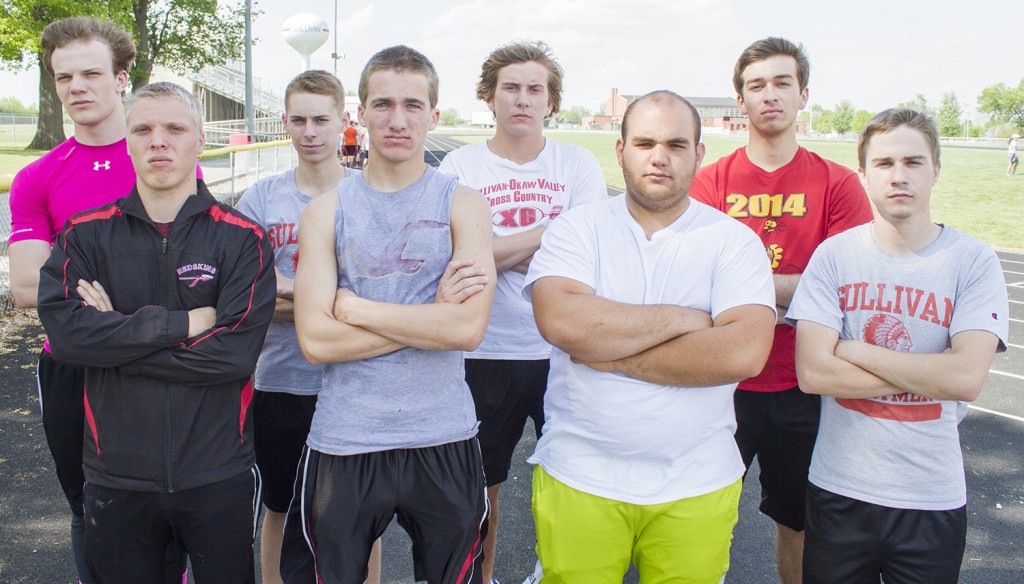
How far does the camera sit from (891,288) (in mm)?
2561

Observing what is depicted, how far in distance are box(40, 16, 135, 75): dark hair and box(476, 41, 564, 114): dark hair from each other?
5.18 ft

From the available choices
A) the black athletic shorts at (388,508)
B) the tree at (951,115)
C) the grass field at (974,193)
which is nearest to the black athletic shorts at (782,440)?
the black athletic shorts at (388,508)

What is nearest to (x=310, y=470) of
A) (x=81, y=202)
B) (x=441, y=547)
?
(x=441, y=547)

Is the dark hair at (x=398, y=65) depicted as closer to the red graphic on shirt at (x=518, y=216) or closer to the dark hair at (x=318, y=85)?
the dark hair at (x=318, y=85)

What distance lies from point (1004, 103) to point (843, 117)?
28.7 meters

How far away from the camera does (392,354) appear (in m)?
2.51

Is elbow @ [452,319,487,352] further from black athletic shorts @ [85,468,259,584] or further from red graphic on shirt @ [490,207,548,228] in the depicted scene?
red graphic on shirt @ [490,207,548,228]

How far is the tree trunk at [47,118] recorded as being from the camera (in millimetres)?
31073

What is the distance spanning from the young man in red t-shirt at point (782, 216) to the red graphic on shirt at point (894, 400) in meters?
0.46

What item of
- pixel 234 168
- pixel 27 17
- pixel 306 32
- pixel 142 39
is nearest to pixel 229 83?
pixel 306 32

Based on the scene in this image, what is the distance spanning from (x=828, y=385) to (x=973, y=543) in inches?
85.2

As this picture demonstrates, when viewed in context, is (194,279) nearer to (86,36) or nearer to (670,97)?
(86,36)

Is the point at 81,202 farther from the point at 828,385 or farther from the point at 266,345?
the point at 828,385

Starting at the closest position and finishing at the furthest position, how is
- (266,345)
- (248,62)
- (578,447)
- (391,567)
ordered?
1. (578,447)
2. (266,345)
3. (391,567)
4. (248,62)
